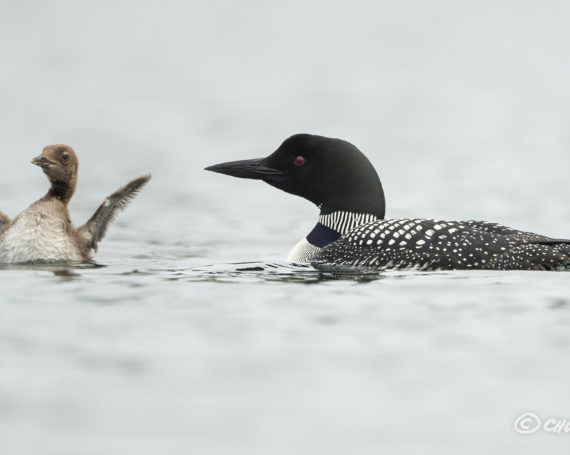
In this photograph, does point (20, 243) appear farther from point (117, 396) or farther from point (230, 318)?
point (117, 396)

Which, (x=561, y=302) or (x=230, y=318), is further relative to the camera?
(x=561, y=302)

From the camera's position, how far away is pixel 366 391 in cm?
365

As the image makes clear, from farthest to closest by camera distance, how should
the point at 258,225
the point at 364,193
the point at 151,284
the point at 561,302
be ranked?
the point at 258,225
the point at 364,193
the point at 151,284
the point at 561,302

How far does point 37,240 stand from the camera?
6258mm

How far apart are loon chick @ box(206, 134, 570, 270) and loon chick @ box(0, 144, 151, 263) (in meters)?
0.67

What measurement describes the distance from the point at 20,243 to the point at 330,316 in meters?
2.20

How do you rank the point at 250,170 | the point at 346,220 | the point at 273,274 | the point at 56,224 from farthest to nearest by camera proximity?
the point at 250,170
the point at 346,220
the point at 56,224
the point at 273,274

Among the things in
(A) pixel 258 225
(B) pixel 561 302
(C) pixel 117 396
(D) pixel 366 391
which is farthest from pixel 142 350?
(A) pixel 258 225

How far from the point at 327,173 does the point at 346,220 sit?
28cm

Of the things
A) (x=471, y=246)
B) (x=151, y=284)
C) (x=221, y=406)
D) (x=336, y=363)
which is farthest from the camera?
(x=471, y=246)

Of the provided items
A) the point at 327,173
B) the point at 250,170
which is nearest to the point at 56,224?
the point at 250,170

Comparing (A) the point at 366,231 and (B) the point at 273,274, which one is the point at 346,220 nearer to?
(A) the point at 366,231

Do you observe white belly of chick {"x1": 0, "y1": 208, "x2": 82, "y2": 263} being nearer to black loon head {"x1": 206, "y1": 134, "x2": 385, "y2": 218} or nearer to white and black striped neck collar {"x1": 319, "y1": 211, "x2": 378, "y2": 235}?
black loon head {"x1": 206, "y1": 134, "x2": 385, "y2": 218}

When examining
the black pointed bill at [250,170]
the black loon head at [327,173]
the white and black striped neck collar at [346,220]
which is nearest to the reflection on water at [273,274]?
the white and black striped neck collar at [346,220]
